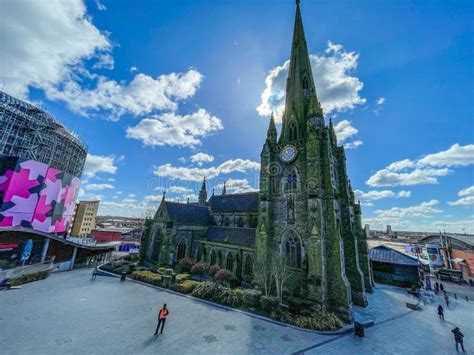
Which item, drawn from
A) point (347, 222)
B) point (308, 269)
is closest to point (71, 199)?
point (308, 269)

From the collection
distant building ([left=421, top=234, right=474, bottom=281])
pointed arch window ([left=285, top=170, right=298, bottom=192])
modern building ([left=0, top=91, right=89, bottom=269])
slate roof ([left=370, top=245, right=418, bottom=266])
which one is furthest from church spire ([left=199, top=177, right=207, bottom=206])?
distant building ([left=421, top=234, right=474, bottom=281])

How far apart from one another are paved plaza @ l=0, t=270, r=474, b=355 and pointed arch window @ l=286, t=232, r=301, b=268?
20.6 feet

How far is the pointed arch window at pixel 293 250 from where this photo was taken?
18.8m

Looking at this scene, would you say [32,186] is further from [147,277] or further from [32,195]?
[147,277]

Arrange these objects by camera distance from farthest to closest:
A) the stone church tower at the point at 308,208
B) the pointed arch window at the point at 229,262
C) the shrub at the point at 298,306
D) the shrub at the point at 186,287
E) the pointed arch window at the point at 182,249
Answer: the pointed arch window at the point at 182,249 < the pointed arch window at the point at 229,262 < the shrub at the point at 186,287 < the stone church tower at the point at 308,208 < the shrub at the point at 298,306

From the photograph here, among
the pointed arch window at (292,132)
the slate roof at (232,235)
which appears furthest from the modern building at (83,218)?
the pointed arch window at (292,132)

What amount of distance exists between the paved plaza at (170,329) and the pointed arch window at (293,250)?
6.27 m

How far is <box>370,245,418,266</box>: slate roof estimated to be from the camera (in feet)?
84.1

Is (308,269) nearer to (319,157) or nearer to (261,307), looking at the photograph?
(261,307)

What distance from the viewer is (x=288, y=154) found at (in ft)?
70.2

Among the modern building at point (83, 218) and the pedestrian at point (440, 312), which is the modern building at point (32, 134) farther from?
the pedestrian at point (440, 312)

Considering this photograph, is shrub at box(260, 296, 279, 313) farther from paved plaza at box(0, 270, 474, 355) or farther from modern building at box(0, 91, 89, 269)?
modern building at box(0, 91, 89, 269)

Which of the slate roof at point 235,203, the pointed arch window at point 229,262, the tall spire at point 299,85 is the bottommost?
the pointed arch window at point 229,262

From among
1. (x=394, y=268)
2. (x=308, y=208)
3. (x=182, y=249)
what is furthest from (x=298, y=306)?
(x=394, y=268)
